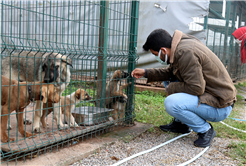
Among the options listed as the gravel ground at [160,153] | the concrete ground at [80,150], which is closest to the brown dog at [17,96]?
the concrete ground at [80,150]

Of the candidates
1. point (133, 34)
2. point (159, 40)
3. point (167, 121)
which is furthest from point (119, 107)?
point (159, 40)

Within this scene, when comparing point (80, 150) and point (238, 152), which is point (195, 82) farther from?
point (80, 150)

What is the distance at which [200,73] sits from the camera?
3.30 meters

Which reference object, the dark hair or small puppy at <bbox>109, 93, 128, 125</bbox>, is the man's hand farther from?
the dark hair

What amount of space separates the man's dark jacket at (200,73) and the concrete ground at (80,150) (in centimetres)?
126

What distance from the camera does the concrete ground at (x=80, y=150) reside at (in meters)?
2.78

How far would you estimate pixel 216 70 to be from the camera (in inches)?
136

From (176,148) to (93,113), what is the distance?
1.42m

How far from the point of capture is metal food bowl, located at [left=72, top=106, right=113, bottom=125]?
12.2 feet

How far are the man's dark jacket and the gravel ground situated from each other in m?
0.73

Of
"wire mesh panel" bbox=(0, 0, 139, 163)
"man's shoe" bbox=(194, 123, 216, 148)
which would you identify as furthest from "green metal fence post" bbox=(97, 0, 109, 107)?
"man's shoe" bbox=(194, 123, 216, 148)

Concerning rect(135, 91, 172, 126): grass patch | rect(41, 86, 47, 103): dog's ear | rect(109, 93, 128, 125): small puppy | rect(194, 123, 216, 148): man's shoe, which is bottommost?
rect(135, 91, 172, 126): grass patch

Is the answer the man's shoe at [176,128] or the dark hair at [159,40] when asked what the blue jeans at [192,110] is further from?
the dark hair at [159,40]

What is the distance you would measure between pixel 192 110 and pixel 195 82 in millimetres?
501
